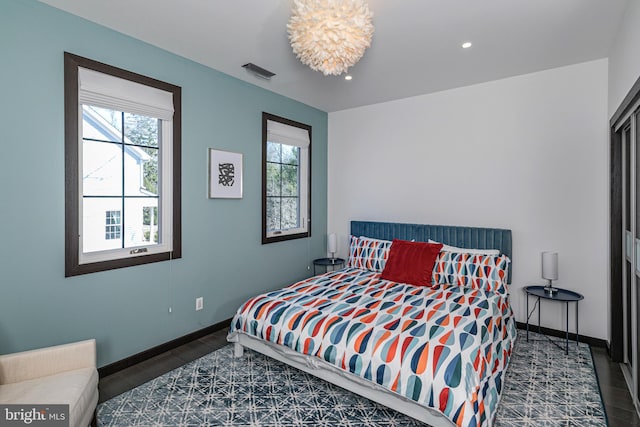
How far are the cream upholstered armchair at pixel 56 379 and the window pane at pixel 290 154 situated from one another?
2943mm

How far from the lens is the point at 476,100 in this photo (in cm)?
370

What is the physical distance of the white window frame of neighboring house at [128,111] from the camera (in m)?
2.39

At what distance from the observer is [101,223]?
2650 mm

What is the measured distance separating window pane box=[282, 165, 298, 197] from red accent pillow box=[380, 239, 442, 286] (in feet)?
5.18

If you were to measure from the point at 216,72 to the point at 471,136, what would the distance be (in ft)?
9.17

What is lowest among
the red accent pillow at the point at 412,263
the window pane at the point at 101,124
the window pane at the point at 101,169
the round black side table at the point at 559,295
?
the round black side table at the point at 559,295

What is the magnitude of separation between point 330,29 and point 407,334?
1.85 meters

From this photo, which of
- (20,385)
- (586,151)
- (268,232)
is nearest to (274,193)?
(268,232)

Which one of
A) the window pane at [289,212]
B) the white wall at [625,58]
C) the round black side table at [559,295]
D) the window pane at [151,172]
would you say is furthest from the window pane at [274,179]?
the white wall at [625,58]

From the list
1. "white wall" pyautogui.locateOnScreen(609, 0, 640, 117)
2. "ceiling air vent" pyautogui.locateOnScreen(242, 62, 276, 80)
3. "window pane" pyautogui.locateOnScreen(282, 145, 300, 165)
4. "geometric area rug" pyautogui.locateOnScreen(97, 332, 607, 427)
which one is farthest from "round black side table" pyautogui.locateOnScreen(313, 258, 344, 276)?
"white wall" pyautogui.locateOnScreen(609, 0, 640, 117)

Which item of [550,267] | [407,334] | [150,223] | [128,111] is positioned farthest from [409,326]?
[128,111]

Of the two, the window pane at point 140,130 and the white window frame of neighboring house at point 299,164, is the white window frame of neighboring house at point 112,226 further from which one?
the white window frame of neighboring house at point 299,164

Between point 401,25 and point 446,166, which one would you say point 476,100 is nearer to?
point 446,166

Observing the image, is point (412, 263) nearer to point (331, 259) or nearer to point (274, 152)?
point (331, 259)
